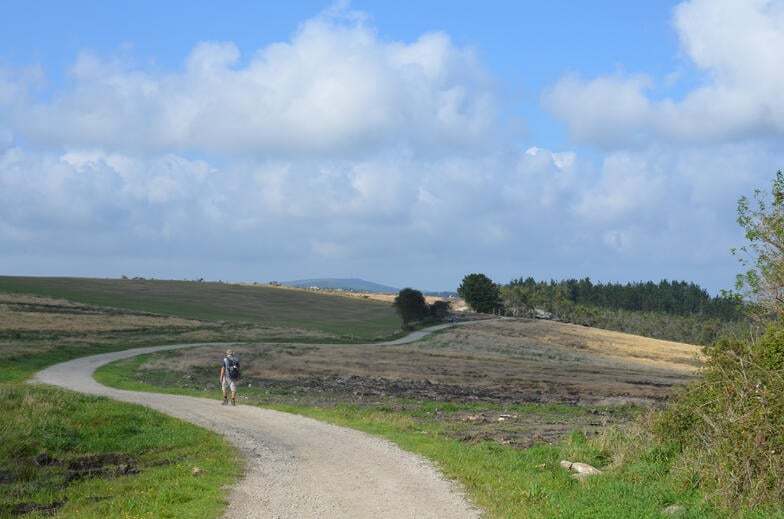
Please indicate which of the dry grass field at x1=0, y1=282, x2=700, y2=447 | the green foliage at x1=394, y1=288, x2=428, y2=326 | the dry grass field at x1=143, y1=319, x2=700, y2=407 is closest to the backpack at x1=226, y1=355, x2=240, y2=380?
the dry grass field at x1=0, y1=282, x2=700, y2=447

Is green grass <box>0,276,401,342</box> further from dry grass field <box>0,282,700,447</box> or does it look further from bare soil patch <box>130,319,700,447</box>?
bare soil patch <box>130,319,700,447</box>

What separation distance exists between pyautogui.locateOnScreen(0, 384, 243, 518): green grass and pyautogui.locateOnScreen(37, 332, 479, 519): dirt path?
2.26 ft

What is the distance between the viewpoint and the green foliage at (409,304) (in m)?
99.8

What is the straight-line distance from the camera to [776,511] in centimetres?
1078

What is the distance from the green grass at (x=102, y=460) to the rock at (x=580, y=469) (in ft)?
23.8

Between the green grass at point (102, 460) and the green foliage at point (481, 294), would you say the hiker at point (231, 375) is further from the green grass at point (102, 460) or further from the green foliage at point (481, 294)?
the green foliage at point (481, 294)

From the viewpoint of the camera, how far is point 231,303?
120688mm

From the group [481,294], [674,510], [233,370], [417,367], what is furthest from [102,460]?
[481,294]

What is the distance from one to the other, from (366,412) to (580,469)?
12324mm

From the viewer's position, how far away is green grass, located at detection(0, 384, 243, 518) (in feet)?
43.3

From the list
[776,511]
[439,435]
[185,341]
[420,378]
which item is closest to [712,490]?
[776,511]

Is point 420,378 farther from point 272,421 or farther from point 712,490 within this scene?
point 712,490

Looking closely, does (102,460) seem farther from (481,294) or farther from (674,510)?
(481,294)

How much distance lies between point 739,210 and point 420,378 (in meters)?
28.0
